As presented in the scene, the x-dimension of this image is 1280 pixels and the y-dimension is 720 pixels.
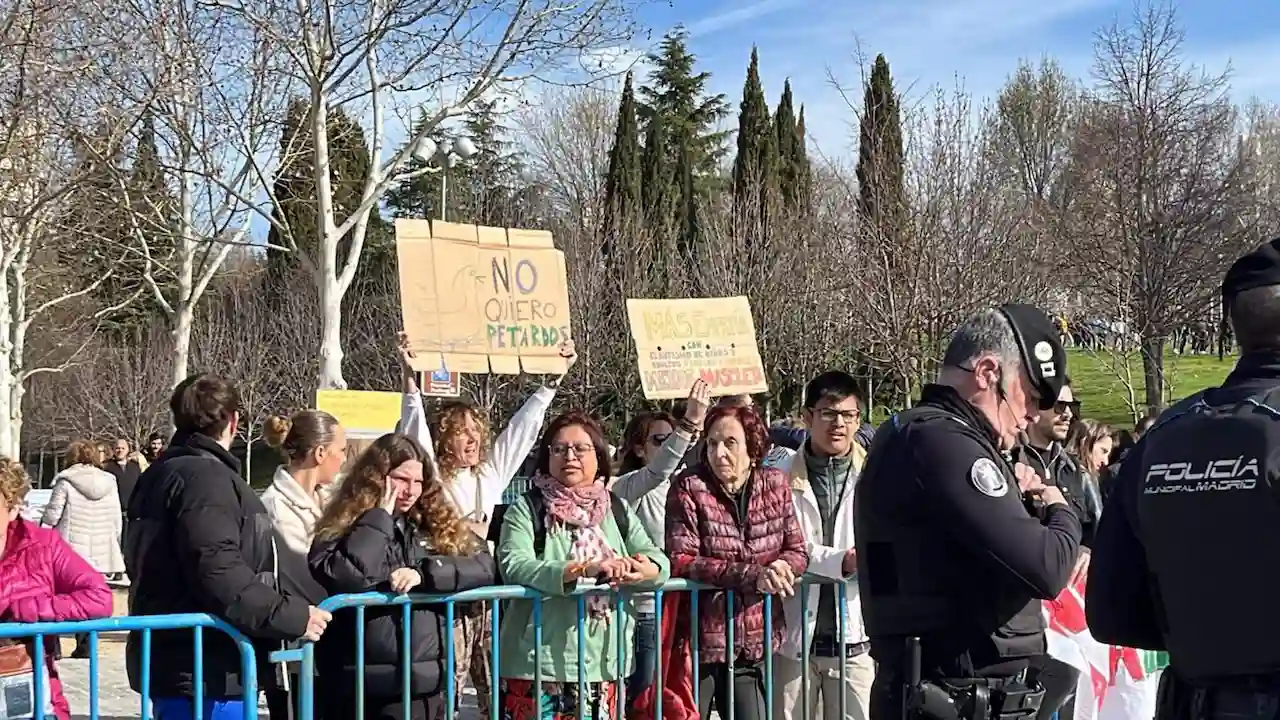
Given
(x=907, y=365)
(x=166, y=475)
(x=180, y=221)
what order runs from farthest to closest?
(x=180, y=221), (x=907, y=365), (x=166, y=475)

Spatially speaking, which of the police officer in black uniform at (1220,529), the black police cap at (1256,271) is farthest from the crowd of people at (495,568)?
the black police cap at (1256,271)

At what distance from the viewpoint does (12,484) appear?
17.3 ft

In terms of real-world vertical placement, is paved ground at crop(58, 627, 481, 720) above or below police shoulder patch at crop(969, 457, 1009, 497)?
below

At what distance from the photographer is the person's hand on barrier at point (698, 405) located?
8594mm

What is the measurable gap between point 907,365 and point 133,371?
99.5 feet

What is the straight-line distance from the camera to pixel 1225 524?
302 centimetres

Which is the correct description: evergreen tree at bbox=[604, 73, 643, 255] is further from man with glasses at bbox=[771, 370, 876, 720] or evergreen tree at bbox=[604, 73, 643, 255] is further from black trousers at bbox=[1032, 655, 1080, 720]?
black trousers at bbox=[1032, 655, 1080, 720]

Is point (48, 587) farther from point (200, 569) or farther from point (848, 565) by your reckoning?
point (848, 565)

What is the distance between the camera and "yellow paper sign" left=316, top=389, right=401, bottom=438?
11.9 metres

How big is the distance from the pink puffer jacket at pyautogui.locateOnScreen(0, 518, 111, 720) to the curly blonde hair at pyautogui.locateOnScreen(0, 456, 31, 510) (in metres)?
0.14

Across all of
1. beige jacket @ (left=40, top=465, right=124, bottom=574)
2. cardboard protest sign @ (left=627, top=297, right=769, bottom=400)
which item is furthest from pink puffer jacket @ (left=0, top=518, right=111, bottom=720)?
beige jacket @ (left=40, top=465, right=124, bottom=574)

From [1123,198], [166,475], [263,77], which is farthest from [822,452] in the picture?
[1123,198]

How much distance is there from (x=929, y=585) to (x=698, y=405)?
5.35 meters

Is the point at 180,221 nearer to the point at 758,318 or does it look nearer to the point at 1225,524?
the point at 758,318
